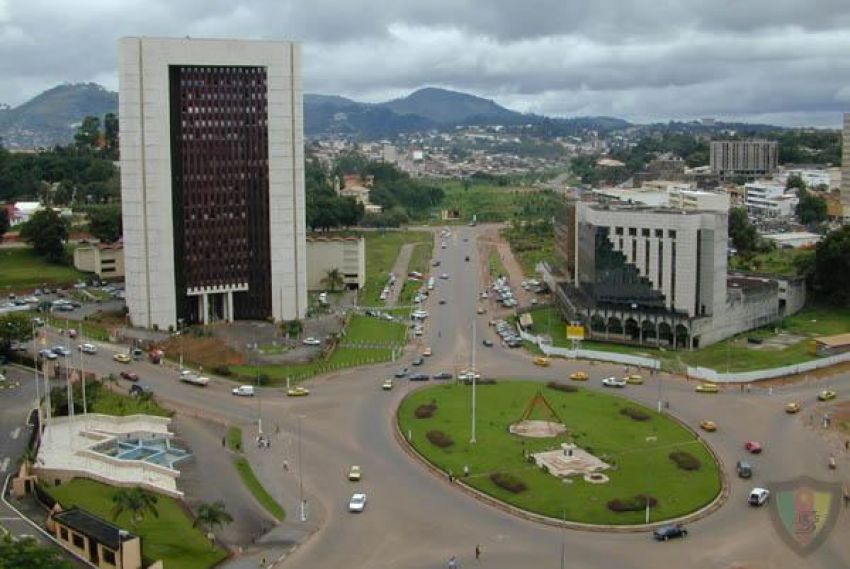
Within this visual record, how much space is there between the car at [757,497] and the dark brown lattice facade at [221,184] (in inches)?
1680

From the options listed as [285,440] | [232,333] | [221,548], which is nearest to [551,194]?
[232,333]

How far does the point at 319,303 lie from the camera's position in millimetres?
83438

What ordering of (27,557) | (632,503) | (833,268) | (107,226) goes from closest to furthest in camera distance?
(27,557) < (632,503) < (833,268) < (107,226)

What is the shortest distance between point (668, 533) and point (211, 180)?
151ft

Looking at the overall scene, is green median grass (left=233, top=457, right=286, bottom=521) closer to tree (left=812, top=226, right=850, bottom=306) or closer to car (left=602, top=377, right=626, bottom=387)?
car (left=602, top=377, right=626, bottom=387)

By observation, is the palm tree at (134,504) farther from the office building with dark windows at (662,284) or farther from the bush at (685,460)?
the office building with dark windows at (662,284)

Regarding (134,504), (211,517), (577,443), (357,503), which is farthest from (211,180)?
(211,517)

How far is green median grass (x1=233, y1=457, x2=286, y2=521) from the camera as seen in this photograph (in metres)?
40.8

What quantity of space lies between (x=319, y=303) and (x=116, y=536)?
49.5 metres

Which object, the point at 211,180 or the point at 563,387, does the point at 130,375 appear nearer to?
the point at 211,180

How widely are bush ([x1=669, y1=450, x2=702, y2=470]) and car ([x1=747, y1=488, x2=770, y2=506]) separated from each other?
12.0ft

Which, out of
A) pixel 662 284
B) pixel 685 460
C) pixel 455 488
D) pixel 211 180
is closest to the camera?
pixel 455 488

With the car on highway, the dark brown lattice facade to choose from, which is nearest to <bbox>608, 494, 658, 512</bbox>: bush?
the car on highway

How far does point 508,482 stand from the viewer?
43.3 metres
